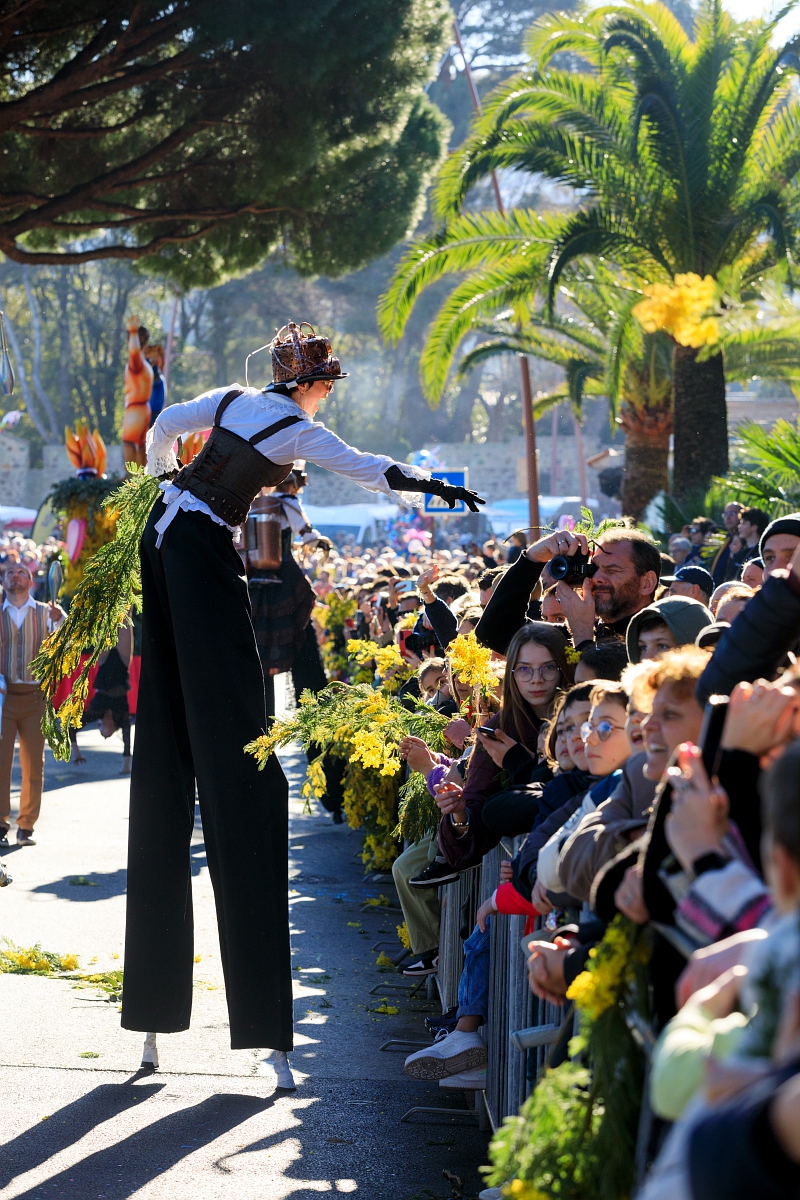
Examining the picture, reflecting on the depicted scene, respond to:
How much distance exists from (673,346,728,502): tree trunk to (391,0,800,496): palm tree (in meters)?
0.01

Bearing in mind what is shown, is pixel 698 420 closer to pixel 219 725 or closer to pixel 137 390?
pixel 137 390

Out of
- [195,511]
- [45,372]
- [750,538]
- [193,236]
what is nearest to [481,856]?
[195,511]

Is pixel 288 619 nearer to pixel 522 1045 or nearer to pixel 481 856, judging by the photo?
pixel 481 856

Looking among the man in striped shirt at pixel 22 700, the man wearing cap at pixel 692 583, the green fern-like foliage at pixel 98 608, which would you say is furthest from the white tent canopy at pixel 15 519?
the green fern-like foliage at pixel 98 608

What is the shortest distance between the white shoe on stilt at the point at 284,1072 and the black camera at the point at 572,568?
6.39 ft

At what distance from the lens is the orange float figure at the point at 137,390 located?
1520cm

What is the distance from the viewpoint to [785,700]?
2.44 metres

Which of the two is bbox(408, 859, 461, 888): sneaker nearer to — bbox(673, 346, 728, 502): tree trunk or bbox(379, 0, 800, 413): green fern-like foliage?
bbox(379, 0, 800, 413): green fern-like foliage

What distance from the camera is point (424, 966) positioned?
623 cm

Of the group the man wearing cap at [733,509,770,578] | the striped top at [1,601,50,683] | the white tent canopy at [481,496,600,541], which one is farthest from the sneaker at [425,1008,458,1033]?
the white tent canopy at [481,496,600,541]

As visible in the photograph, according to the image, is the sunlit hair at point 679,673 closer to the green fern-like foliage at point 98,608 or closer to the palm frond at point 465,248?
the green fern-like foliage at point 98,608

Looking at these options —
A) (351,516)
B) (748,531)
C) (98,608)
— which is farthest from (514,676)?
(351,516)

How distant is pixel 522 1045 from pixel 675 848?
1.20 m

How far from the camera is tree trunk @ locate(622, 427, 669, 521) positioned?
57.6 ft
